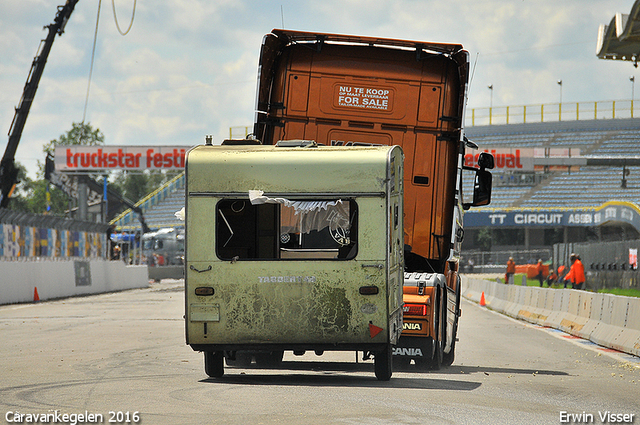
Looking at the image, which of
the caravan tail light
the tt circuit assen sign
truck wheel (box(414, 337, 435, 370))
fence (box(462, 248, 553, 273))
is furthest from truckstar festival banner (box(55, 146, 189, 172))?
the caravan tail light

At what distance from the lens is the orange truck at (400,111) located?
40.8 ft

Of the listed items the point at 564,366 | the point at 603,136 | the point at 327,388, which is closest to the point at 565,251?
the point at 564,366

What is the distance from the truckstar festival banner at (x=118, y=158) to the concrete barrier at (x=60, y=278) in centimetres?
1244

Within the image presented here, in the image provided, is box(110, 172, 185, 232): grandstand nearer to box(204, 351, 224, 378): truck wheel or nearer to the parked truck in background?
the parked truck in background

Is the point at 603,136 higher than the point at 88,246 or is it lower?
higher

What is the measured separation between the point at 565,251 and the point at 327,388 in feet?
117

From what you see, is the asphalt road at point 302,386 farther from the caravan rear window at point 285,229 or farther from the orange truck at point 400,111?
the orange truck at point 400,111

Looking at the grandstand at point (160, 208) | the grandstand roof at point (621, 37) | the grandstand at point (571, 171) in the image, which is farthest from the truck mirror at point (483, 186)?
the grandstand at point (160, 208)

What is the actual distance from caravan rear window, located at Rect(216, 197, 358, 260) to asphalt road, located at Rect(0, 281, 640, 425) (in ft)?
4.74

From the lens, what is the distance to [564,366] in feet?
42.3

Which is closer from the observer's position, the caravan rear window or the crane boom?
the caravan rear window

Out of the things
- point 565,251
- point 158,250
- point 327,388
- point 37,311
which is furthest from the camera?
point 158,250

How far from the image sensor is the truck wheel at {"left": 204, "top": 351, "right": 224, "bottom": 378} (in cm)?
1016

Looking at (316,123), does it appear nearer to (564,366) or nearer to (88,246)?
(564,366)
